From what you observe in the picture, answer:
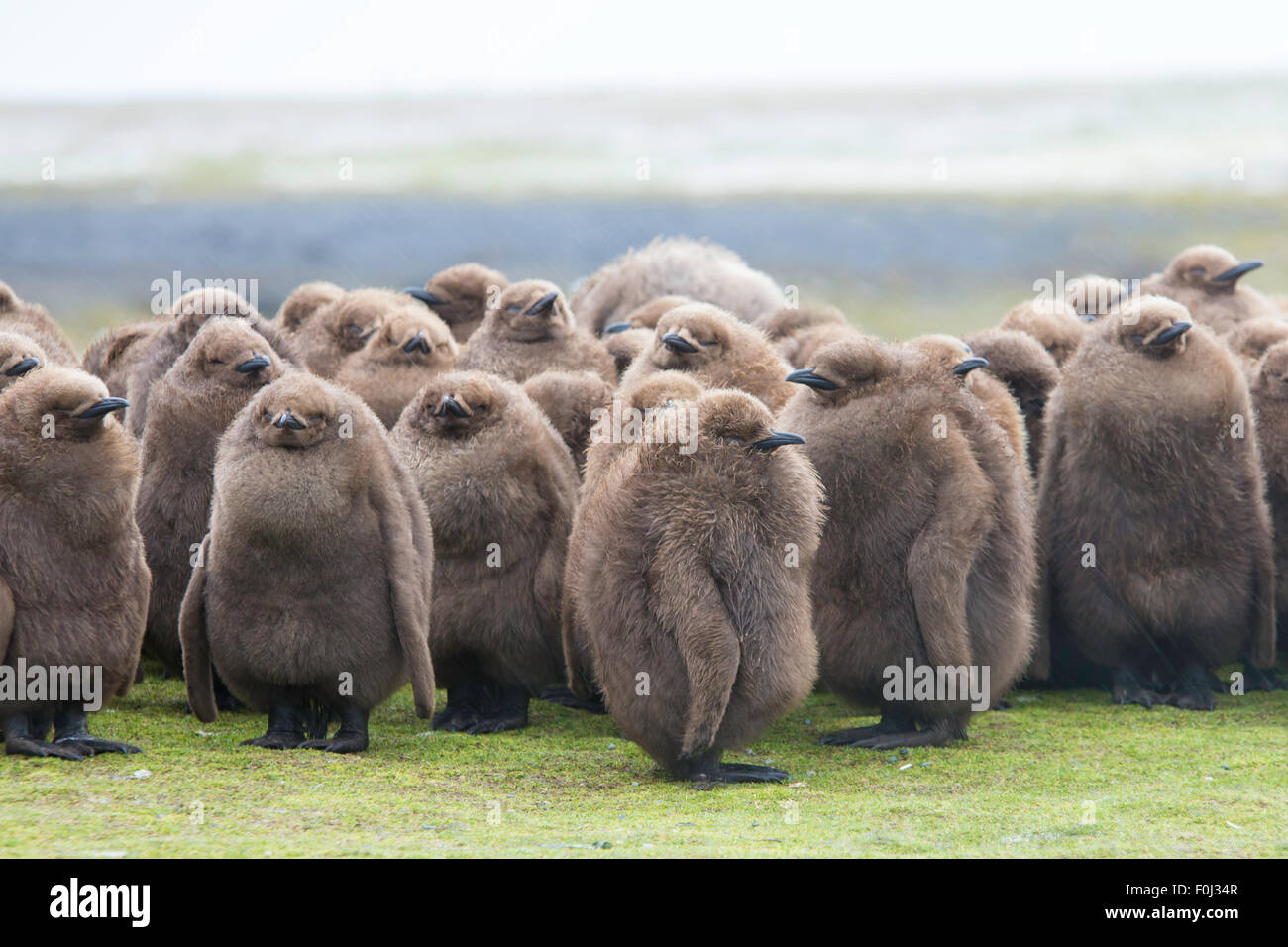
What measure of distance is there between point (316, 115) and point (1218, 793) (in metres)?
53.1

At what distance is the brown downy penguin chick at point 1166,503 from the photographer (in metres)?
6.66

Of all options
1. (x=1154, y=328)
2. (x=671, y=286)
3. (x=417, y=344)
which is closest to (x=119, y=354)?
(x=417, y=344)

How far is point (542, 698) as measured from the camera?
6945 mm

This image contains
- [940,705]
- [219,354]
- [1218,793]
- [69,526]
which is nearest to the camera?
[1218,793]

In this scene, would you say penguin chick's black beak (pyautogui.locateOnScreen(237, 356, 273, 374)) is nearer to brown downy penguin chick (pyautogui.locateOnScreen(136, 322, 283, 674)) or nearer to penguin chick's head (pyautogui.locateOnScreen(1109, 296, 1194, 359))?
brown downy penguin chick (pyautogui.locateOnScreen(136, 322, 283, 674))

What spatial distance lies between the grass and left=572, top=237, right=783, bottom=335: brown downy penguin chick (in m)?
4.66

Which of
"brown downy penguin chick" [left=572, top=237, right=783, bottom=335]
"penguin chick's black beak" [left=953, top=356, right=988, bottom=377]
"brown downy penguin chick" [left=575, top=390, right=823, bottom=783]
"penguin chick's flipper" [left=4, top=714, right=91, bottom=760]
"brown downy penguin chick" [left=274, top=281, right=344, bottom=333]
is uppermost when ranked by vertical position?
"brown downy penguin chick" [left=572, top=237, right=783, bottom=335]

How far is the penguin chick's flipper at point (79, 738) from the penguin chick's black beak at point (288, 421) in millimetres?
1301

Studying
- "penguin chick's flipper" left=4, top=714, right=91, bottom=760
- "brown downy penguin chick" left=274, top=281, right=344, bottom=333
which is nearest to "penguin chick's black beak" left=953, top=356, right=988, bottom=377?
"penguin chick's flipper" left=4, top=714, right=91, bottom=760

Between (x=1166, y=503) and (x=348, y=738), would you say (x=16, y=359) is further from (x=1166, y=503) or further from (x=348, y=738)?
(x=1166, y=503)

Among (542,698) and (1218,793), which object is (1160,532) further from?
(542,698)

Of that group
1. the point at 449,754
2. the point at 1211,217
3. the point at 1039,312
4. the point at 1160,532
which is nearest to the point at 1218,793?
the point at 1160,532

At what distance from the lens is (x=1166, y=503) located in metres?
6.68

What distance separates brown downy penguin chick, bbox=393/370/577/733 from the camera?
20.2 ft
